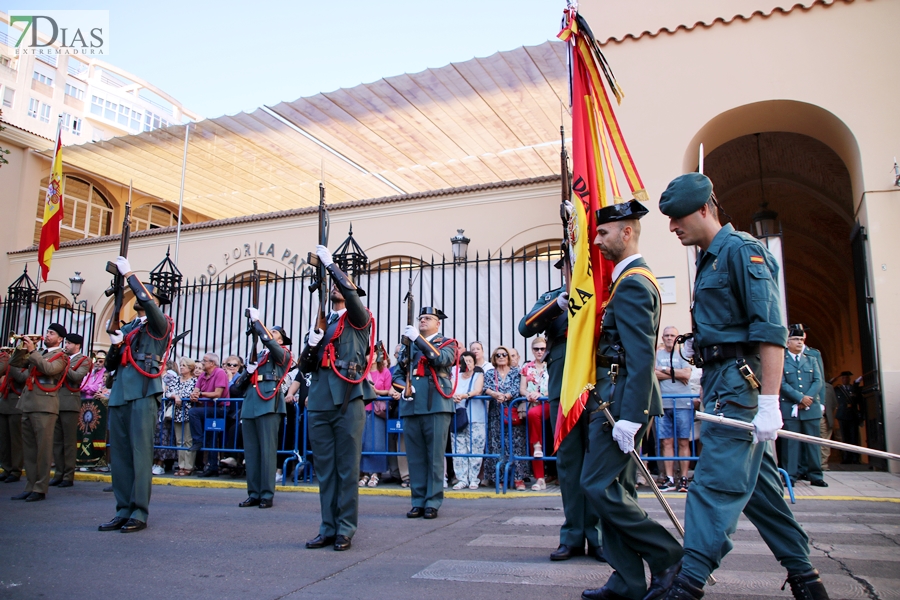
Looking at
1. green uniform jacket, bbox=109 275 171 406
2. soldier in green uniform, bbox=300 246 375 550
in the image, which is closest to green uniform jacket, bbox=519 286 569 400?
soldier in green uniform, bbox=300 246 375 550

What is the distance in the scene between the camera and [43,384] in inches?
326

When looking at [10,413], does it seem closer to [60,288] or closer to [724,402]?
[724,402]

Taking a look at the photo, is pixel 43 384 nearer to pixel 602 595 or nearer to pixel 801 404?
pixel 602 595

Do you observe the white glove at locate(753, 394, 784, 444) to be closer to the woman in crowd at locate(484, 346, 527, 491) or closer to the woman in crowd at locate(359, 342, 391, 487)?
the woman in crowd at locate(484, 346, 527, 491)

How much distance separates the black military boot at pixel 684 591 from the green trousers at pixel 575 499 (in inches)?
58.1

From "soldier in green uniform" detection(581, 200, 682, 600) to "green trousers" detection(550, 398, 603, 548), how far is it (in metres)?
0.75

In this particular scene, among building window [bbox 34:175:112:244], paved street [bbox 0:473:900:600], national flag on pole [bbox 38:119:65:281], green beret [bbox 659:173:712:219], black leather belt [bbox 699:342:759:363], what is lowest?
paved street [bbox 0:473:900:600]

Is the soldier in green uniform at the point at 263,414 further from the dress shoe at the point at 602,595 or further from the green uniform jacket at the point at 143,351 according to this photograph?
the dress shoe at the point at 602,595

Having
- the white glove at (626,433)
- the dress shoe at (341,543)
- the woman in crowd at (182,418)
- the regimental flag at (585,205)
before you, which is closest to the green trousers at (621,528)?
the white glove at (626,433)

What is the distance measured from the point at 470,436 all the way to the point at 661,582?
5715 millimetres

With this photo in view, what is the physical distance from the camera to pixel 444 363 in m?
7.04

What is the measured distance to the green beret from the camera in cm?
336

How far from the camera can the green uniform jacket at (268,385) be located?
305 inches

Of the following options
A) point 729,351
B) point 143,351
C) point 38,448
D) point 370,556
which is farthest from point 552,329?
point 38,448
